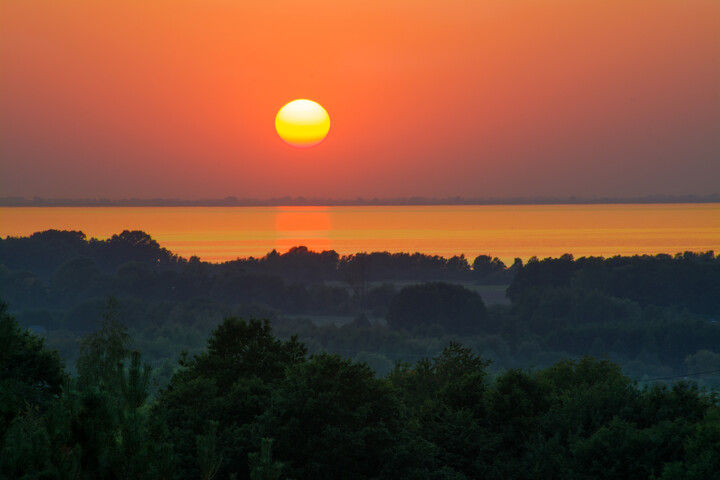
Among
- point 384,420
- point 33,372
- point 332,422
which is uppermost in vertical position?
point 33,372

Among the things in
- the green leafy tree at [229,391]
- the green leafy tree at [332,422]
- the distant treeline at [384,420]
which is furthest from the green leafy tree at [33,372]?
the green leafy tree at [332,422]

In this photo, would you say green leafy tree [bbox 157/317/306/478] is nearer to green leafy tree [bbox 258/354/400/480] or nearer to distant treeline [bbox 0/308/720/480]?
distant treeline [bbox 0/308/720/480]

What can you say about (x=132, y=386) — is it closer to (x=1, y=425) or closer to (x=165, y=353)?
(x=1, y=425)

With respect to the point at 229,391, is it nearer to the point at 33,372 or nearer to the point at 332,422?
the point at 332,422

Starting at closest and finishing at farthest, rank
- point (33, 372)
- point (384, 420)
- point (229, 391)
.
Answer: point (384, 420), point (33, 372), point (229, 391)

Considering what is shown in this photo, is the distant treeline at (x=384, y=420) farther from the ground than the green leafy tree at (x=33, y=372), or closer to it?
closer to it

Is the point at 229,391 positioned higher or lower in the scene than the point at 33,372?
lower

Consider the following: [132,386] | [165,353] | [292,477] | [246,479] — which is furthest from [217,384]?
[165,353]

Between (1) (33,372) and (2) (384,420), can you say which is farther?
(1) (33,372)

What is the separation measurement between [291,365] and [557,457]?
13369 millimetres

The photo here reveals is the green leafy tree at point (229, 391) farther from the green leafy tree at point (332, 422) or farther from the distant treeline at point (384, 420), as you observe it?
the green leafy tree at point (332, 422)

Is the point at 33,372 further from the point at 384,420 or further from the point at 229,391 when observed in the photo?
the point at 384,420

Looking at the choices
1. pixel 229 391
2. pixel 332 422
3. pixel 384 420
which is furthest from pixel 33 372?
pixel 384 420

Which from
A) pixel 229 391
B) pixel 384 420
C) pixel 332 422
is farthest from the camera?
pixel 229 391
